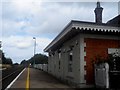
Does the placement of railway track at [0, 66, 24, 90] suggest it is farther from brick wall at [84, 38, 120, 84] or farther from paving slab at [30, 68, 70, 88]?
brick wall at [84, 38, 120, 84]

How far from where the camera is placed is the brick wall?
16.2 meters

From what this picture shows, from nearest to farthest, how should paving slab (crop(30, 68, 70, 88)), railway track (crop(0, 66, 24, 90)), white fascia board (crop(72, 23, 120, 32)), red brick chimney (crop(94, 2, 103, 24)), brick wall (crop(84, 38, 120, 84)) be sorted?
1. white fascia board (crop(72, 23, 120, 32))
2. brick wall (crop(84, 38, 120, 84))
3. paving slab (crop(30, 68, 70, 88))
4. railway track (crop(0, 66, 24, 90))
5. red brick chimney (crop(94, 2, 103, 24))

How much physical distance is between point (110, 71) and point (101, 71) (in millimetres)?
723

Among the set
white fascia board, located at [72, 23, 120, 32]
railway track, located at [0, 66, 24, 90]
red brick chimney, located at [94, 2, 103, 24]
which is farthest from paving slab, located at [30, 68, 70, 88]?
red brick chimney, located at [94, 2, 103, 24]

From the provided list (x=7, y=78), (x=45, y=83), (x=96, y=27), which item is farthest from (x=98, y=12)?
(x=7, y=78)

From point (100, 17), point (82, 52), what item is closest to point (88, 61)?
point (82, 52)

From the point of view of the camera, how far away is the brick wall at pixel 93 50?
16234 millimetres

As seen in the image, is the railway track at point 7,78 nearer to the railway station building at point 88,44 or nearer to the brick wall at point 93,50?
the railway station building at point 88,44

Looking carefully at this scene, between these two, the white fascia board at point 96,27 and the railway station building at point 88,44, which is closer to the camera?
the white fascia board at point 96,27

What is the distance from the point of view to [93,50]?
16688 millimetres

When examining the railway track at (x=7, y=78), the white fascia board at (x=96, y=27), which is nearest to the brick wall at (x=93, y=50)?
the white fascia board at (x=96, y=27)

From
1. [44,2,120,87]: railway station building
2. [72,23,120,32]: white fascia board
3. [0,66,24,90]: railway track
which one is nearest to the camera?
[72,23,120,32]: white fascia board

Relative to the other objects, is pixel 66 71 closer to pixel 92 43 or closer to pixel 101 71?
pixel 92 43

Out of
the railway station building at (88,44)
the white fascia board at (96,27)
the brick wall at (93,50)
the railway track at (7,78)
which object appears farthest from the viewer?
the railway track at (7,78)
